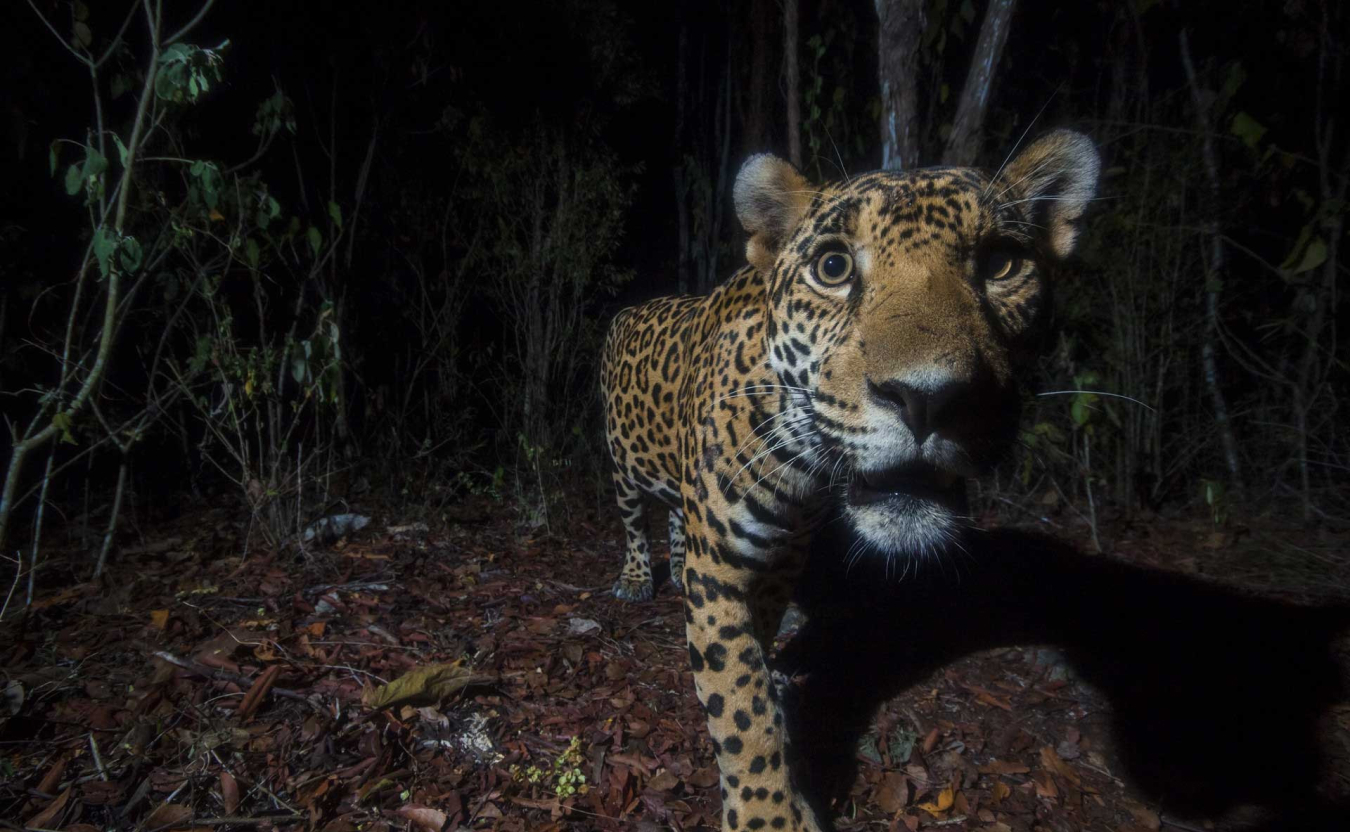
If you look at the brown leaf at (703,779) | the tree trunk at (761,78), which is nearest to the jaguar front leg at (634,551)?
the brown leaf at (703,779)

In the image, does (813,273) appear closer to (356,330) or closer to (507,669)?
(507,669)

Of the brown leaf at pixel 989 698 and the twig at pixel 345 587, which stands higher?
the twig at pixel 345 587

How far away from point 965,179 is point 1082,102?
618cm

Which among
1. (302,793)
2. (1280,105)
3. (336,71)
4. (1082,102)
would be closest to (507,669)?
(302,793)

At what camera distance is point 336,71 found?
6.95m

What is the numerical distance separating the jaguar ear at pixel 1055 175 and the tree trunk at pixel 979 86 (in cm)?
189

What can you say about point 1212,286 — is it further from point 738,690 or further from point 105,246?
point 105,246

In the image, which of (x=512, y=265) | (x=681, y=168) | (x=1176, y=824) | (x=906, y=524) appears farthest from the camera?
(x=681, y=168)

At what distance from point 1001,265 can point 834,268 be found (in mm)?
582

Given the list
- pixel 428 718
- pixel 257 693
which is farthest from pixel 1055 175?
pixel 257 693

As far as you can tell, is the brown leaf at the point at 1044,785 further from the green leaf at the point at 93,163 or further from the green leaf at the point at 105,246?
the green leaf at the point at 93,163

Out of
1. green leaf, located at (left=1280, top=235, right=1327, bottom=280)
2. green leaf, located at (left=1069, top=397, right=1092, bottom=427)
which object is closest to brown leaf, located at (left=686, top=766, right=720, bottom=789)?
green leaf, located at (left=1069, top=397, right=1092, bottom=427)

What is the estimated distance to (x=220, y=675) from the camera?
3.13 metres

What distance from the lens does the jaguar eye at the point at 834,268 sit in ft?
7.73
